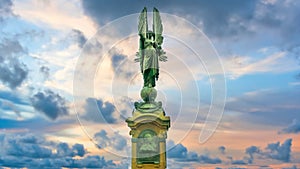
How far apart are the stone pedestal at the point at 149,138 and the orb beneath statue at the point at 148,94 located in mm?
974

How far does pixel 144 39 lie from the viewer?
39312 mm

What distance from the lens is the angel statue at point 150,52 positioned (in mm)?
38500

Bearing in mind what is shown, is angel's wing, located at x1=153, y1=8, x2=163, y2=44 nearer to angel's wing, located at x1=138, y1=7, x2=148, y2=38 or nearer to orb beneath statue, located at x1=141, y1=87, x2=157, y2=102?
angel's wing, located at x1=138, y1=7, x2=148, y2=38

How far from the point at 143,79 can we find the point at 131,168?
19.1 feet

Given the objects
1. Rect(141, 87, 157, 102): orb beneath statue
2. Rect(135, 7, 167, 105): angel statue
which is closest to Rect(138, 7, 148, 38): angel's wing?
Rect(135, 7, 167, 105): angel statue

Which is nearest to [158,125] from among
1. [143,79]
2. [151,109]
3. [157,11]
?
[151,109]

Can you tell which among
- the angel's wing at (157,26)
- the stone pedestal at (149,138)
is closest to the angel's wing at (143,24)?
the angel's wing at (157,26)

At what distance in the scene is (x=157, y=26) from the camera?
39656 millimetres

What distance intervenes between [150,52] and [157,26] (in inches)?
81.0

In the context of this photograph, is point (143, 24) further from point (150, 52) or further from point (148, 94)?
point (148, 94)

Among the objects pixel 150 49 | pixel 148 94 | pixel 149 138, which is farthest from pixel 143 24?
pixel 149 138

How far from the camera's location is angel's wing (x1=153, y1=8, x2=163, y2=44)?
39375 millimetres

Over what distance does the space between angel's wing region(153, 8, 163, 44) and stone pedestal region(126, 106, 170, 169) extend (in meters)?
5.05

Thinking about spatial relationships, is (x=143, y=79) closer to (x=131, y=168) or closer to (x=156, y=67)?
(x=156, y=67)
